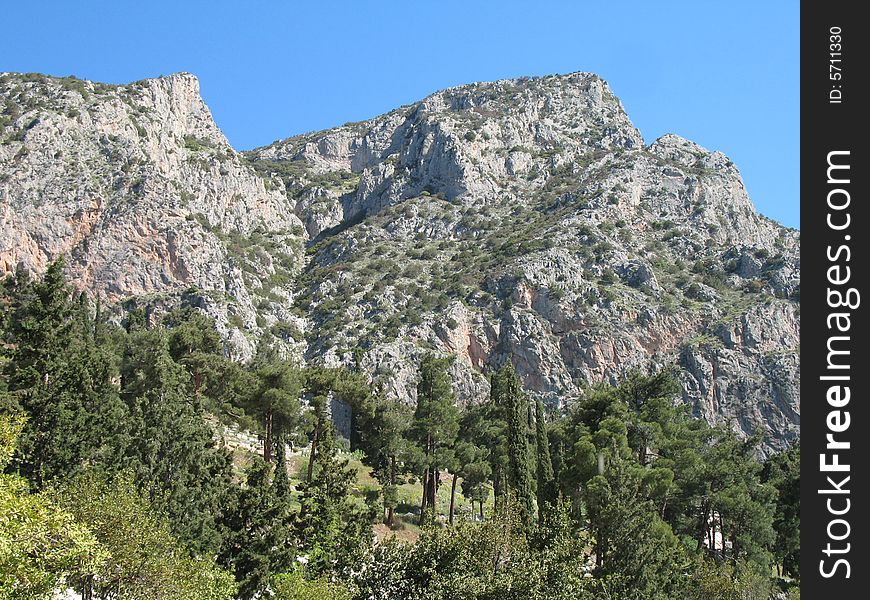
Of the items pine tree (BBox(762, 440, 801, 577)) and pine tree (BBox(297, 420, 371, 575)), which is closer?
pine tree (BBox(297, 420, 371, 575))

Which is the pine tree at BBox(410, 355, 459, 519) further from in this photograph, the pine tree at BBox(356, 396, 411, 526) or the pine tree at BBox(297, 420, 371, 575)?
the pine tree at BBox(297, 420, 371, 575)

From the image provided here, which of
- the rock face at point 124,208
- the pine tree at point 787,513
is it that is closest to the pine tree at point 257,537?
the pine tree at point 787,513

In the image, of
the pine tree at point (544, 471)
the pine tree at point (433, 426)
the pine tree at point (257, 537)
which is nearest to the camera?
the pine tree at point (257, 537)

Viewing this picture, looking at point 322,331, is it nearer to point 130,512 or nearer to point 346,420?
point 346,420

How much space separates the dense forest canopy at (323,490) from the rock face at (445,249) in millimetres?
47140

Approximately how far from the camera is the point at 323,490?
1556 inches

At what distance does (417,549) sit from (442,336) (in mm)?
89545

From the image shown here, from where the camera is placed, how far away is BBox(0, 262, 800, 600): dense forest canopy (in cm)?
2778

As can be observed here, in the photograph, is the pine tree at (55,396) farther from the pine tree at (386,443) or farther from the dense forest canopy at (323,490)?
the pine tree at (386,443)

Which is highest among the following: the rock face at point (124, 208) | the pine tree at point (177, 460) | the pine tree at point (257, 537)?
the rock face at point (124, 208)
